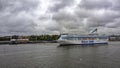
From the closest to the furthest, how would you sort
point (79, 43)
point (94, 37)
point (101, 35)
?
point (79, 43)
point (94, 37)
point (101, 35)

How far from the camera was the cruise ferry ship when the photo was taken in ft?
290

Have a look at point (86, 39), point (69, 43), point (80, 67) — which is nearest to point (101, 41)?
point (86, 39)

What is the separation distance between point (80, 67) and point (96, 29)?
93.7 m

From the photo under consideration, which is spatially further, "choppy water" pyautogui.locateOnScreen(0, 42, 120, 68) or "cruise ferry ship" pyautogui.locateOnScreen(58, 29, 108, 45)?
"cruise ferry ship" pyautogui.locateOnScreen(58, 29, 108, 45)

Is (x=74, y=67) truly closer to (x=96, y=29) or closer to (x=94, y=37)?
(x=94, y=37)

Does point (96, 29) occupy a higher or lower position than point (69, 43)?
higher

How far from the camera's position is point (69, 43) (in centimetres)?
8988

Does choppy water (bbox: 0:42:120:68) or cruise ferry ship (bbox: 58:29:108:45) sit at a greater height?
cruise ferry ship (bbox: 58:29:108:45)

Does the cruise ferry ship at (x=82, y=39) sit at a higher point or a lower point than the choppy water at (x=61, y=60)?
higher

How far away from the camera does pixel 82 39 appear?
9688cm

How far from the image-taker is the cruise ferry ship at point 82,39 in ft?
290

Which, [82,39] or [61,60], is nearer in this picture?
[61,60]

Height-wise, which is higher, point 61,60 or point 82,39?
point 82,39

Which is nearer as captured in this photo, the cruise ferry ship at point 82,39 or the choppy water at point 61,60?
the choppy water at point 61,60
